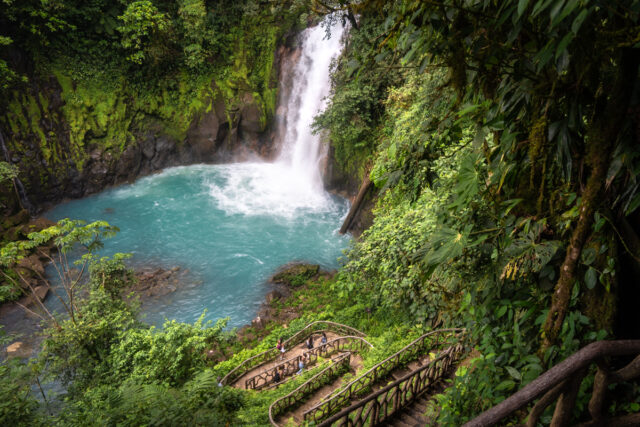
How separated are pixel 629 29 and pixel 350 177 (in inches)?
698

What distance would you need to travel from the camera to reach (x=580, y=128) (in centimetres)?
199

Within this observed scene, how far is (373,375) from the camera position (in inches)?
293

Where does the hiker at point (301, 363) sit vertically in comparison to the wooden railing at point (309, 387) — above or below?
below

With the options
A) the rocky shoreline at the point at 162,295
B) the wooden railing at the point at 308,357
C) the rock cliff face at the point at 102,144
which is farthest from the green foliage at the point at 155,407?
the rock cliff face at the point at 102,144

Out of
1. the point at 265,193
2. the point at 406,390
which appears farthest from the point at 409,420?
the point at 265,193

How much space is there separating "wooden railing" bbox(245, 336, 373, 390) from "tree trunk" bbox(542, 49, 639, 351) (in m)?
7.80

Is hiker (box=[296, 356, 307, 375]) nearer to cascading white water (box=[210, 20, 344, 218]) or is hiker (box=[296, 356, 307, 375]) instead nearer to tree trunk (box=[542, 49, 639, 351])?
tree trunk (box=[542, 49, 639, 351])

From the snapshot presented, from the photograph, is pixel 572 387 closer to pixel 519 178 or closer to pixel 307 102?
pixel 519 178

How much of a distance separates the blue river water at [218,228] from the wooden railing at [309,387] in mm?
5354

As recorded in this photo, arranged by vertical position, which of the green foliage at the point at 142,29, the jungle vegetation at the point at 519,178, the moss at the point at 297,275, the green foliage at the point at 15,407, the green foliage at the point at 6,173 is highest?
the green foliage at the point at 142,29

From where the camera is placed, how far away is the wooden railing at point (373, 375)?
6883mm

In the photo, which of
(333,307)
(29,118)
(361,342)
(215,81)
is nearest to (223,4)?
(215,81)

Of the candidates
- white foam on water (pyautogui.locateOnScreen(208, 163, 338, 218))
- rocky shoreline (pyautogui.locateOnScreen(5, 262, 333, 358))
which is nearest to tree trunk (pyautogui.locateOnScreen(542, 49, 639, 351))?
rocky shoreline (pyautogui.locateOnScreen(5, 262, 333, 358))

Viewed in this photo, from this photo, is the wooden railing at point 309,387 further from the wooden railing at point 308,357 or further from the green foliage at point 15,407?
the green foliage at point 15,407
